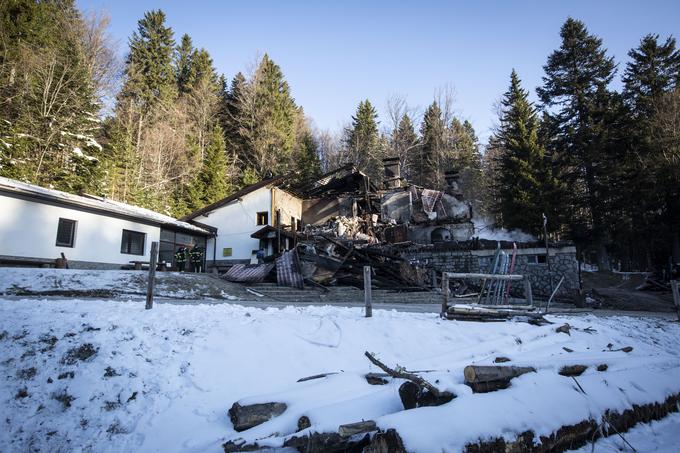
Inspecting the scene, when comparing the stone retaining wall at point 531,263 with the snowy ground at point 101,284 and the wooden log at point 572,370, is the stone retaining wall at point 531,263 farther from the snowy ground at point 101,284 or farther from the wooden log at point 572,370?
the wooden log at point 572,370

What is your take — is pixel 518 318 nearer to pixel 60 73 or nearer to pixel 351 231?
pixel 351 231

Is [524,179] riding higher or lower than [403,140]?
lower

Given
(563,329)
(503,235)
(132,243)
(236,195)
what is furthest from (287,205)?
(563,329)

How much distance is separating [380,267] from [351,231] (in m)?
9.24

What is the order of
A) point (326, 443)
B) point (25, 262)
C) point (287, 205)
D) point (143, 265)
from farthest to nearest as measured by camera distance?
point (287, 205), point (143, 265), point (25, 262), point (326, 443)

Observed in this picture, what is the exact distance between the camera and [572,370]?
4520 mm

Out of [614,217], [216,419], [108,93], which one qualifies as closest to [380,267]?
[216,419]

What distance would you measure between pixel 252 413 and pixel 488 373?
2.55 metres

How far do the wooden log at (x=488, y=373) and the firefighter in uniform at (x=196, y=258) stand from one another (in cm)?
Answer: 2244

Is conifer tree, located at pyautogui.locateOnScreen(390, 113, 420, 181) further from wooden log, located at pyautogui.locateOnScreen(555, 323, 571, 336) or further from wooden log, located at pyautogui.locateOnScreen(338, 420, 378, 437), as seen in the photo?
wooden log, located at pyautogui.locateOnScreen(338, 420, 378, 437)

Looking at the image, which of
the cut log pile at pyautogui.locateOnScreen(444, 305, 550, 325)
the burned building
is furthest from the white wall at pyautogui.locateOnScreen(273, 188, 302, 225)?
the cut log pile at pyautogui.locateOnScreen(444, 305, 550, 325)

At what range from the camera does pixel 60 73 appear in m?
23.0

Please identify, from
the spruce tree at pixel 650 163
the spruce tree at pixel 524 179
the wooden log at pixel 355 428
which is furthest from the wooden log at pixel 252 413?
the spruce tree at pixel 650 163

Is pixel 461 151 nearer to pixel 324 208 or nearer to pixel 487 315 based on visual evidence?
pixel 324 208
